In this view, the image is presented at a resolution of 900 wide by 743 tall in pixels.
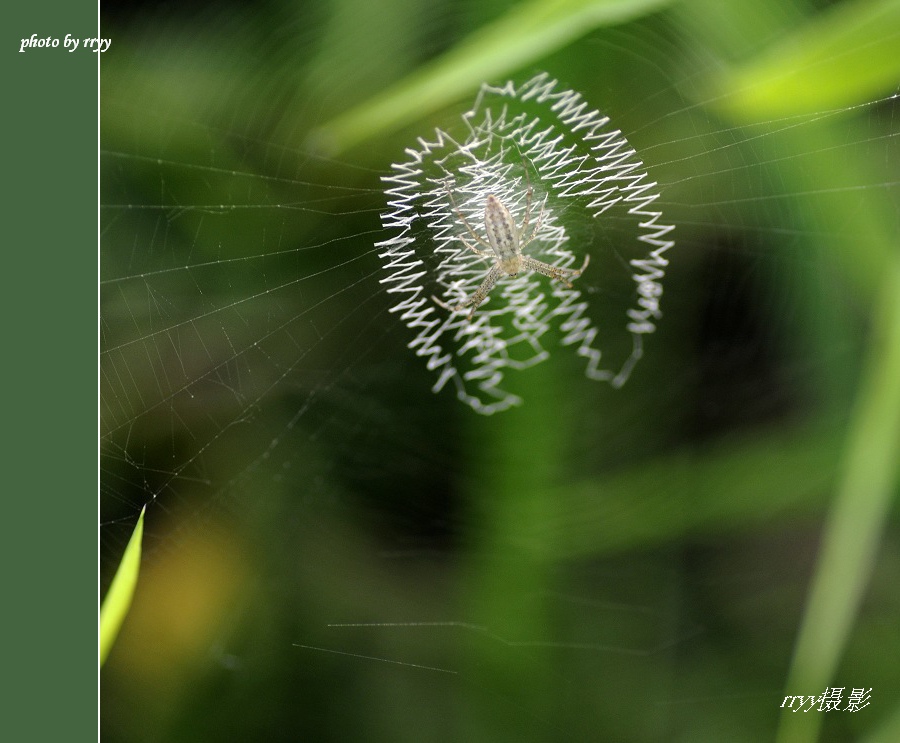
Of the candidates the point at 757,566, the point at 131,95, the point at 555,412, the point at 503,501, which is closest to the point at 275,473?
the point at 503,501

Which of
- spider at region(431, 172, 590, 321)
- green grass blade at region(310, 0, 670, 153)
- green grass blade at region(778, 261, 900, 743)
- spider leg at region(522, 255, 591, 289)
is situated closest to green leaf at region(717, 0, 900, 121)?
green grass blade at region(310, 0, 670, 153)

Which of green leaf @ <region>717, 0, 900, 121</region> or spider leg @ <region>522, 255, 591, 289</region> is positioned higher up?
green leaf @ <region>717, 0, 900, 121</region>

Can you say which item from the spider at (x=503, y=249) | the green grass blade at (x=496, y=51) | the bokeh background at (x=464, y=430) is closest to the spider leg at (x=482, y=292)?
the spider at (x=503, y=249)

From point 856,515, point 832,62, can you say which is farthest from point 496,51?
point 856,515

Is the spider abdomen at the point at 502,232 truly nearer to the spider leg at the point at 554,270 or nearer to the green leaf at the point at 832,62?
the spider leg at the point at 554,270

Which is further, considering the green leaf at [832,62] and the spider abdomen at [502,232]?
the spider abdomen at [502,232]

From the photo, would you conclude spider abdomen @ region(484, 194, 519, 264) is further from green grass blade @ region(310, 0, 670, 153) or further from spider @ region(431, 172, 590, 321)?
green grass blade @ region(310, 0, 670, 153)

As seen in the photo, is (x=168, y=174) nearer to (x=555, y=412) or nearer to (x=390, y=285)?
(x=390, y=285)
